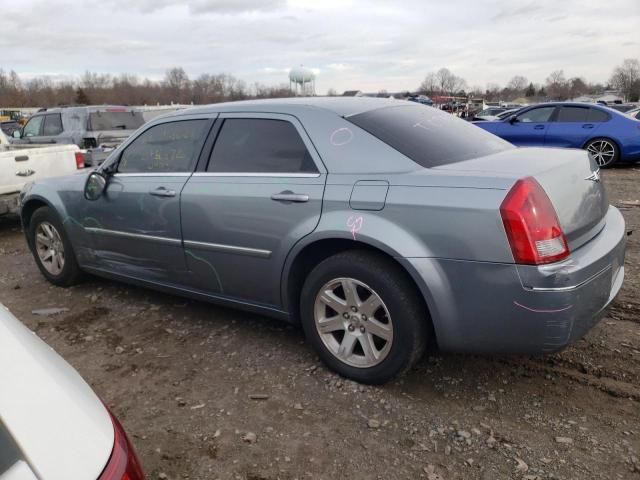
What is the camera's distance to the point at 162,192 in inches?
147

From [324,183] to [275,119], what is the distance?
2.22ft

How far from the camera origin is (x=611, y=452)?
2369 millimetres

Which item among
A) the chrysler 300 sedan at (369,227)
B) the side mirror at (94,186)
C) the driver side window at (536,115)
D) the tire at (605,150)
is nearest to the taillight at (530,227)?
the chrysler 300 sedan at (369,227)

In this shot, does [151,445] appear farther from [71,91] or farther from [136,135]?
[71,91]

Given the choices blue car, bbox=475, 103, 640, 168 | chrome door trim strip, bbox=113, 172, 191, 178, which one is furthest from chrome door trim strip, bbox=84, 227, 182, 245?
blue car, bbox=475, 103, 640, 168

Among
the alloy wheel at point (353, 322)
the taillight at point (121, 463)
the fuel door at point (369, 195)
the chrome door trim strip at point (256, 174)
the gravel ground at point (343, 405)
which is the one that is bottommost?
the gravel ground at point (343, 405)

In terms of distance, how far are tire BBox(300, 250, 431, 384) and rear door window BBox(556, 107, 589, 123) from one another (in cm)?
1019

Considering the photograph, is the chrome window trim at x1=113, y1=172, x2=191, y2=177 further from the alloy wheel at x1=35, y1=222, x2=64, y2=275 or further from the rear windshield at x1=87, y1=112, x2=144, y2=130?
the rear windshield at x1=87, y1=112, x2=144, y2=130

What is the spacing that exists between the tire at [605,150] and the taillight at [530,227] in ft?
32.3

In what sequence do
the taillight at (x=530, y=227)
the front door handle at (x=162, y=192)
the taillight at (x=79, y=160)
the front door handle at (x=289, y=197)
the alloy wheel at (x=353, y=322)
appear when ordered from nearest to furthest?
1. the taillight at (x=530, y=227)
2. the alloy wheel at (x=353, y=322)
3. the front door handle at (x=289, y=197)
4. the front door handle at (x=162, y=192)
5. the taillight at (x=79, y=160)

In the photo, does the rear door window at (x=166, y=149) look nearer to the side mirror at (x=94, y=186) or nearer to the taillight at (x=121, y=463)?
the side mirror at (x=94, y=186)

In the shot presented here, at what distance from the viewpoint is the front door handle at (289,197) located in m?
3.00

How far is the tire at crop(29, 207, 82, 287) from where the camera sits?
4699mm

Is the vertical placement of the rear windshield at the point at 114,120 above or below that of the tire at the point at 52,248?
above
